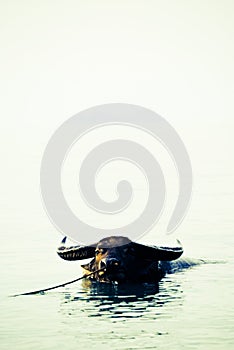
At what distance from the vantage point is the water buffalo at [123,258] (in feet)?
81.4

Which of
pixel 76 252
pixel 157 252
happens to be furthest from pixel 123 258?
pixel 76 252

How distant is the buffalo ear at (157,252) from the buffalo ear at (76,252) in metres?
0.97

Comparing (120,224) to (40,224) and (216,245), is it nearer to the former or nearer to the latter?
(40,224)

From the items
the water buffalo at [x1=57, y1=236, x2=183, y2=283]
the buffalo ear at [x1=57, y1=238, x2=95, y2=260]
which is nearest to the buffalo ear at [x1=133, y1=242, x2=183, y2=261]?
the water buffalo at [x1=57, y1=236, x2=183, y2=283]

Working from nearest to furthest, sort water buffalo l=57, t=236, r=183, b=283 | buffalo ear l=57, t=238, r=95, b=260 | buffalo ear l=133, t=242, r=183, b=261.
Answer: water buffalo l=57, t=236, r=183, b=283 → buffalo ear l=133, t=242, r=183, b=261 → buffalo ear l=57, t=238, r=95, b=260

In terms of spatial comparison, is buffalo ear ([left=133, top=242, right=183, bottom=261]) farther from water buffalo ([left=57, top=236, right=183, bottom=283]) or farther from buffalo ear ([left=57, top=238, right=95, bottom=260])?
buffalo ear ([left=57, top=238, right=95, bottom=260])

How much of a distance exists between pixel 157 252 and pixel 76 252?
167cm

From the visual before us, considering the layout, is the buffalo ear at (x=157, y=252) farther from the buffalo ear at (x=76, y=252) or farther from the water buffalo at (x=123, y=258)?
the buffalo ear at (x=76, y=252)

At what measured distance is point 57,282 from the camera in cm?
2505

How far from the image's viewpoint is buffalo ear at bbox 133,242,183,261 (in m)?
25.3

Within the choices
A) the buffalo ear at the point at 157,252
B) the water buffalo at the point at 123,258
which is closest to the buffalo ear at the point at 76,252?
the water buffalo at the point at 123,258

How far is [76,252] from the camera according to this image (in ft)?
84.8

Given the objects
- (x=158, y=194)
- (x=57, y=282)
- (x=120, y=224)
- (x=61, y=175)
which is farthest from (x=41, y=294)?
(x=61, y=175)

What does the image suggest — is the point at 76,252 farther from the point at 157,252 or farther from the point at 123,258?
the point at 157,252
